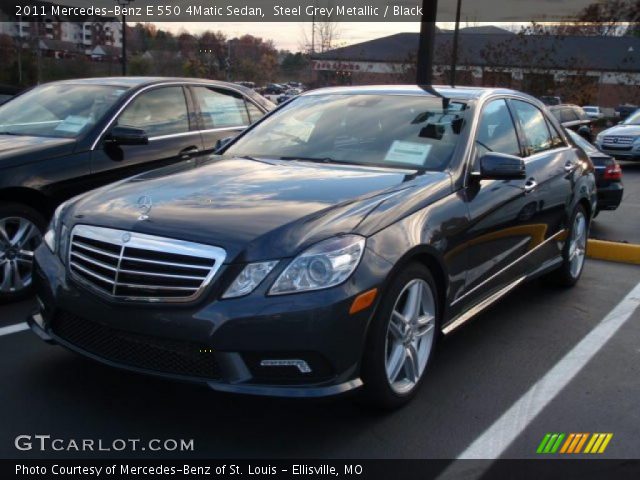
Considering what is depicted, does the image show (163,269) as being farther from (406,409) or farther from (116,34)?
(116,34)

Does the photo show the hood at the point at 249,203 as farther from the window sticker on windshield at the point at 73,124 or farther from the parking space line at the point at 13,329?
the window sticker on windshield at the point at 73,124

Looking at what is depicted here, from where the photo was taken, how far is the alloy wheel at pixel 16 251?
494cm

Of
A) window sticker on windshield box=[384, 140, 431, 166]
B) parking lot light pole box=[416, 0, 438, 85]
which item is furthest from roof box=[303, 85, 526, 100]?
parking lot light pole box=[416, 0, 438, 85]

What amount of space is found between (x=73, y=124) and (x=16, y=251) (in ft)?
3.99

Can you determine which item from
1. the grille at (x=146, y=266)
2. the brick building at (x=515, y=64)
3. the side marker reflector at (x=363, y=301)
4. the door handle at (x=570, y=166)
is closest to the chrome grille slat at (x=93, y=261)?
the grille at (x=146, y=266)

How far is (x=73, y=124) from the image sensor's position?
566 centimetres

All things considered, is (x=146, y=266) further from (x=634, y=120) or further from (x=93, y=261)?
(x=634, y=120)

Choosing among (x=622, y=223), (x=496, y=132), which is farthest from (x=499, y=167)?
(x=622, y=223)

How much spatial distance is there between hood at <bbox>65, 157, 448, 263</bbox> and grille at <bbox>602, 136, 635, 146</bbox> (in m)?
14.2

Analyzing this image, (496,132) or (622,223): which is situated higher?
(496,132)

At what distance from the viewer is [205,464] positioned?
2969mm

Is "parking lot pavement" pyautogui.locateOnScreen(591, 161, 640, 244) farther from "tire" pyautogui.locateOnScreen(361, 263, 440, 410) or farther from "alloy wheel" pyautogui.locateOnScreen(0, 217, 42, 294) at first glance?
"alloy wheel" pyautogui.locateOnScreen(0, 217, 42, 294)

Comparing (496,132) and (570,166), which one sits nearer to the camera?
(496,132)

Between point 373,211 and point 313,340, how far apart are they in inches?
30.0
